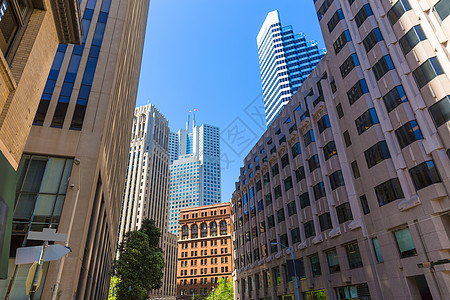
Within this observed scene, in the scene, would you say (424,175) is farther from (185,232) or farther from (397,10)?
Answer: (185,232)

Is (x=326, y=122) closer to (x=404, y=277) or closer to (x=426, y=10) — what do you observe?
(x=426, y=10)

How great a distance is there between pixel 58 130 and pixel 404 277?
105 ft

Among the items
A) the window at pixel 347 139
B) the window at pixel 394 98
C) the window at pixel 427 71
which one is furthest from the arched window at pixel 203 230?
the window at pixel 427 71

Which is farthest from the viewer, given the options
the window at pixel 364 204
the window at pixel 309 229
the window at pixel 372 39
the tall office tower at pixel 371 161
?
the window at pixel 309 229

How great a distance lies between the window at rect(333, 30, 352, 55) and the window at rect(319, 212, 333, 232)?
20380 millimetres

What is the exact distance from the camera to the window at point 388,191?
25.9 meters

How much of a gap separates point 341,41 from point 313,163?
1562cm

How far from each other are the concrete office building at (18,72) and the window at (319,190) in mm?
31836

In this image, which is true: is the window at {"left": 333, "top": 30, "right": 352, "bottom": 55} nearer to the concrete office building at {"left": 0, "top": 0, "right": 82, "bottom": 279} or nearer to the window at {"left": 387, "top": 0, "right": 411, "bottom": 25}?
the window at {"left": 387, "top": 0, "right": 411, "bottom": 25}

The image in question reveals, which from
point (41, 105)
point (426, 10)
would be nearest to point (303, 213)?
point (426, 10)

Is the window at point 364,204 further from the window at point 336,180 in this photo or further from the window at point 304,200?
Answer: the window at point 304,200

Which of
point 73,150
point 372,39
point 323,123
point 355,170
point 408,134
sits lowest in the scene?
point 73,150

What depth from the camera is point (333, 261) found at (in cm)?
3338

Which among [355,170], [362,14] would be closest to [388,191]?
[355,170]
